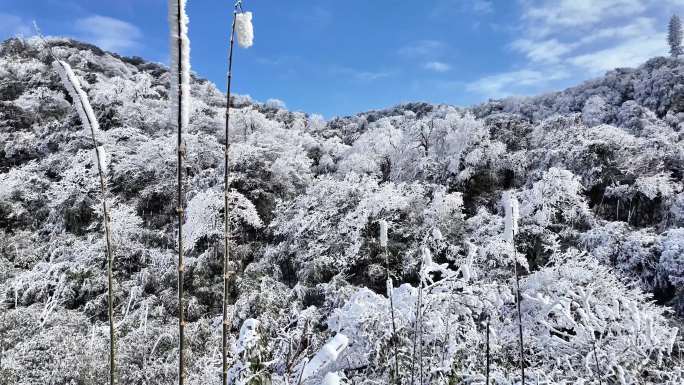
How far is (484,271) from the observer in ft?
34.3

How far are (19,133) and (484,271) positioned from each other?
65.4 feet

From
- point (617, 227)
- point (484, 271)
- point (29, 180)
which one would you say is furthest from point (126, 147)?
point (617, 227)

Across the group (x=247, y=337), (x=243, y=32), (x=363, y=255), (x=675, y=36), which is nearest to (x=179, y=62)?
(x=243, y=32)

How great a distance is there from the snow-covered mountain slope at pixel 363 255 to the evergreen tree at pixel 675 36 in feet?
97.5

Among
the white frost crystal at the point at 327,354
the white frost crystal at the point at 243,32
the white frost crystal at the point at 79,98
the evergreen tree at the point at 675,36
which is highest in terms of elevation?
the evergreen tree at the point at 675,36

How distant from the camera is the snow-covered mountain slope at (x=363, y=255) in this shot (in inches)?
260

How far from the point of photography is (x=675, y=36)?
43.7 metres

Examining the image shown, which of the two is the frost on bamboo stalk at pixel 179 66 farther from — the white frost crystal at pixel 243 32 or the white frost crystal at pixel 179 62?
the white frost crystal at pixel 243 32

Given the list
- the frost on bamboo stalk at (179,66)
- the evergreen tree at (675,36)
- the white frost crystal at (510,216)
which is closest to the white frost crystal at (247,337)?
the white frost crystal at (510,216)

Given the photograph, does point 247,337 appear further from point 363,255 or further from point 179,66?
point 363,255

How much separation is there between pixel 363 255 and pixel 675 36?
48.8 m

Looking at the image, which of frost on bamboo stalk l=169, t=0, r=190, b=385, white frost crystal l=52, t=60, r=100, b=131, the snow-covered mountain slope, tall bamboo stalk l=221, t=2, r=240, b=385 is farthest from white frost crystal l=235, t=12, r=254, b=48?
the snow-covered mountain slope

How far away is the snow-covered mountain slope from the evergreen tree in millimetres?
29731

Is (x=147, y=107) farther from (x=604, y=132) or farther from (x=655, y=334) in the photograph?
(x=655, y=334)
